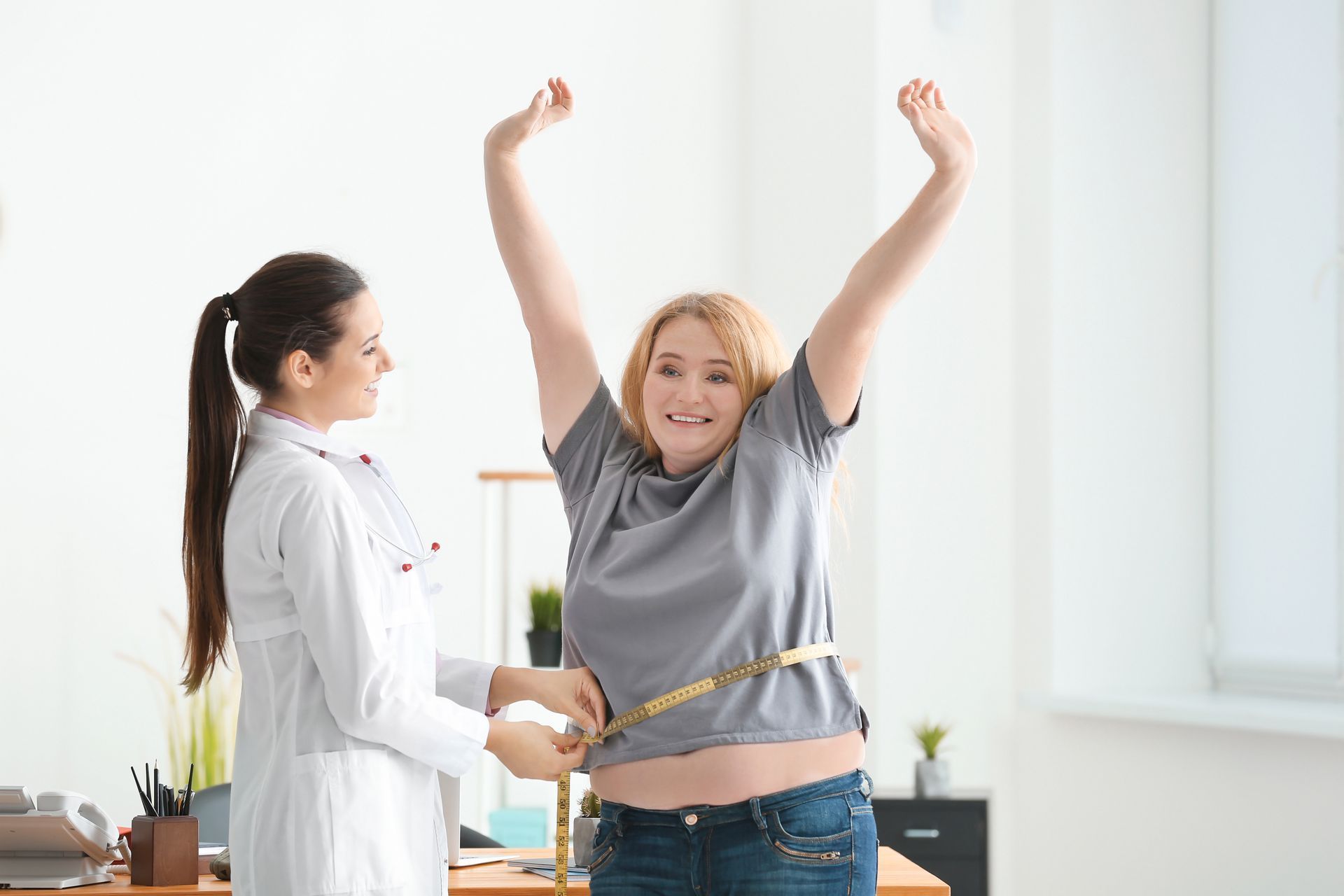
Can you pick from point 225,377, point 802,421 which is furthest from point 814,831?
point 225,377

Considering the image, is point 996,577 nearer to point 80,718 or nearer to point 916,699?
point 916,699

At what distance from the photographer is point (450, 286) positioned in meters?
4.52

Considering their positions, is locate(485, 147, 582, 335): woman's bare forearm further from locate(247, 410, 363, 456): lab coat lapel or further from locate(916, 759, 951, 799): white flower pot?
locate(916, 759, 951, 799): white flower pot

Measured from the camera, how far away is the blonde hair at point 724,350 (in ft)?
5.61

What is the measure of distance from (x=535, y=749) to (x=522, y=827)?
93.8 inches

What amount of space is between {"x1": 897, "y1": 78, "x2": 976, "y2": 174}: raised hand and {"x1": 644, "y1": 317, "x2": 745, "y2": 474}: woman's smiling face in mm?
353

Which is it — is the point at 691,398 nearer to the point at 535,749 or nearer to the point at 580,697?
the point at 580,697

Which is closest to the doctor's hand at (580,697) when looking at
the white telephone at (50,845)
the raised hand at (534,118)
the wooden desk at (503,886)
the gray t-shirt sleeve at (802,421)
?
the gray t-shirt sleeve at (802,421)

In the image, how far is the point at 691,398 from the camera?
5.51 feet

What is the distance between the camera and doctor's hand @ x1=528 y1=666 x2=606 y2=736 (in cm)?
167

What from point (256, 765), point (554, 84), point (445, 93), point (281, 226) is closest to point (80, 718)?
point (281, 226)

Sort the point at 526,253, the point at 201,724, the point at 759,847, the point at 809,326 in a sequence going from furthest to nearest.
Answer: the point at 809,326 → the point at 201,724 → the point at 526,253 → the point at 759,847

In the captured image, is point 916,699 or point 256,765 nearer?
point 256,765

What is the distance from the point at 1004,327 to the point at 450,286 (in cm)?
182
